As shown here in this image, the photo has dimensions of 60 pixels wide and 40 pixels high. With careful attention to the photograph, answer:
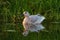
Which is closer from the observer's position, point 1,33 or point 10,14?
point 1,33

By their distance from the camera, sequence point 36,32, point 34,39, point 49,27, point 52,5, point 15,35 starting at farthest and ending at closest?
point 52,5 → point 49,27 → point 36,32 → point 15,35 → point 34,39

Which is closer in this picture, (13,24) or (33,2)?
(13,24)

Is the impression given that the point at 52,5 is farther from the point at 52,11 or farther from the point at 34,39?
the point at 34,39

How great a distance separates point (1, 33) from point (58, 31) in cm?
169

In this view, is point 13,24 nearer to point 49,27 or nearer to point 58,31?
point 49,27

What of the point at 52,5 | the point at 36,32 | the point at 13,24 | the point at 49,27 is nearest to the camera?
the point at 36,32

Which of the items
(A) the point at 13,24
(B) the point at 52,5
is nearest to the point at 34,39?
(A) the point at 13,24

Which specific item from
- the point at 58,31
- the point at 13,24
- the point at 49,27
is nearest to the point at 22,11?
the point at 13,24

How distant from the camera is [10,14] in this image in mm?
12922

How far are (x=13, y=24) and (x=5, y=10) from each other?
1.50 meters

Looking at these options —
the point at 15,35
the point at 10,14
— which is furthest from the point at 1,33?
the point at 10,14

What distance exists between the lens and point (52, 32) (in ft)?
32.6

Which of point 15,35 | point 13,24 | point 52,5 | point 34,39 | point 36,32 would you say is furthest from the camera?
point 52,5

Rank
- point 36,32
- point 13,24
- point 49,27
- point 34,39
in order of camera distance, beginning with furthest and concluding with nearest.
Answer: point 13,24 < point 49,27 < point 36,32 < point 34,39
